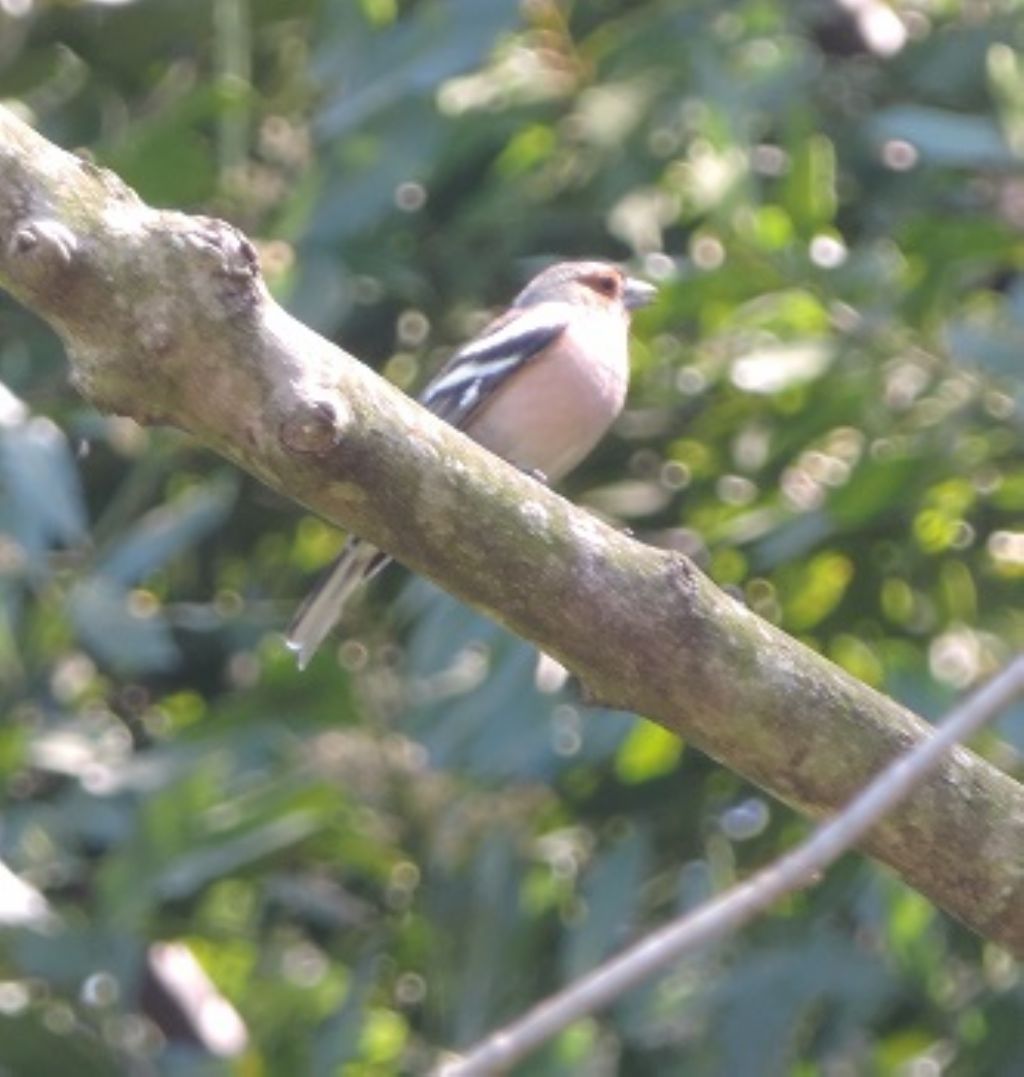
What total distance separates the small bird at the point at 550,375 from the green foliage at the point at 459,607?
14 cm

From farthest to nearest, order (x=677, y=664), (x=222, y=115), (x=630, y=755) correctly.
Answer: (x=222, y=115), (x=630, y=755), (x=677, y=664)

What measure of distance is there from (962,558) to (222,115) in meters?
1.43

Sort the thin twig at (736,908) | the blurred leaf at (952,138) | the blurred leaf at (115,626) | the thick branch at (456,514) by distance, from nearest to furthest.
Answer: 1. the thin twig at (736,908)
2. the thick branch at (456,514)
3. the blurred leaf at (115,626)
4. the blurred leaf at (952,138)

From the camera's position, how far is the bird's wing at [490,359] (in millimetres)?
5184

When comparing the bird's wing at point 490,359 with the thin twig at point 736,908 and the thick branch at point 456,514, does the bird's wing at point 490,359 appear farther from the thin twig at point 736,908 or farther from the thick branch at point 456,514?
the thin twig at point 736,908

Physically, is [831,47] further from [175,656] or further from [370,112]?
[175,656]

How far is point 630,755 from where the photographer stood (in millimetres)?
4887

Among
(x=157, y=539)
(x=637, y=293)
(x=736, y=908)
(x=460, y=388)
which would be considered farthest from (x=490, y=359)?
(x=736, y=908)

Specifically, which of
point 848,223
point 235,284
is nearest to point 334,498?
point 235,284

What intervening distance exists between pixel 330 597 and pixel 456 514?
2.08 meters

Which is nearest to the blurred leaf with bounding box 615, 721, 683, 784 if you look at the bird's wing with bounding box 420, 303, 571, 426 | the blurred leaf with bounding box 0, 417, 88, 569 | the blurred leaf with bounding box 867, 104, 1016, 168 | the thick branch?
the bird's wing with bounding box 420, 303, 571, 426

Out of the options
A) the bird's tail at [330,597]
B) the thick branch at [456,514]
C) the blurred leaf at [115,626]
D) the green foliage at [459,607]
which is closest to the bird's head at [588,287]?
the green foliage at [459,607]

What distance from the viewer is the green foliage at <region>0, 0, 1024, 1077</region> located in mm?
4789

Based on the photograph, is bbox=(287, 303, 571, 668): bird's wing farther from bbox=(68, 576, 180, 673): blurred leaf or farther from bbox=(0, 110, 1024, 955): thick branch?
bbox=(0, 110, 1024, 955): thick branch
